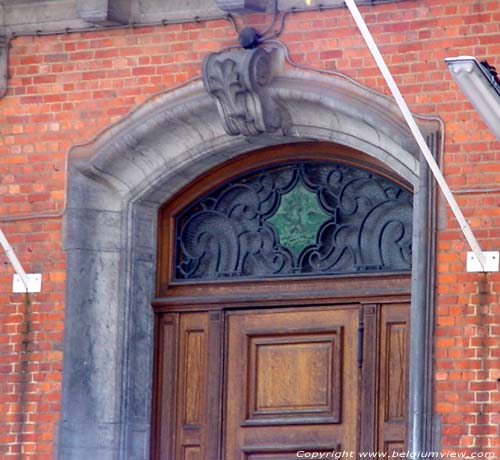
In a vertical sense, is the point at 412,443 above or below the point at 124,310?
below

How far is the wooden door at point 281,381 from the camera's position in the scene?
12531 mm

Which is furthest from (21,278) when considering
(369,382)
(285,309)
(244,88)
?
(369,382)

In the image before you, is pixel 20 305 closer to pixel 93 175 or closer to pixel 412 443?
pixel 93 175

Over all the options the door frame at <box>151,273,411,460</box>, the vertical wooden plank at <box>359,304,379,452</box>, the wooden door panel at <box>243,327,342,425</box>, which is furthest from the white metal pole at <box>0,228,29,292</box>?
the vertical wooden plank at <box>359,304,379,452</box>

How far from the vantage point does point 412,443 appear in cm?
1184

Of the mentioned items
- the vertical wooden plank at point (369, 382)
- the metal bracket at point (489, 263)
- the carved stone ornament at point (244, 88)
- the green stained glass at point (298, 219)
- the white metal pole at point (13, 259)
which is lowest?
the vertical wooden plank at point (369, 382)

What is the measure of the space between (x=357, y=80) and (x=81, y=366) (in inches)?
103

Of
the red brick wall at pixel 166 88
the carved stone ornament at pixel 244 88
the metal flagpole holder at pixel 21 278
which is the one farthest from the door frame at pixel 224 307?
the carved stone ornament at pixel 244 88

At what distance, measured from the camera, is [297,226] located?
13.0 metres

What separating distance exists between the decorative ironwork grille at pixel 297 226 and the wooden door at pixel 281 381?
0.29m

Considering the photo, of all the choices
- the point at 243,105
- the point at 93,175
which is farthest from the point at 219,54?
the point at 93,175

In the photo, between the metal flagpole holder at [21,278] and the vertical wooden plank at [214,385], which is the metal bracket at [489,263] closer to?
the vertical wooden plank at [214,385]

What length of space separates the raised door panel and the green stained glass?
46cm

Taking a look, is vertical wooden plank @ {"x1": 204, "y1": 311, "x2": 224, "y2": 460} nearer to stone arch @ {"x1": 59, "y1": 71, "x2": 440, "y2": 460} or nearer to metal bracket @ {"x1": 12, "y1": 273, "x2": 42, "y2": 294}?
stone arch @ {"x1": 59, "y1": 71, "x2": 440, "y2": 460}
